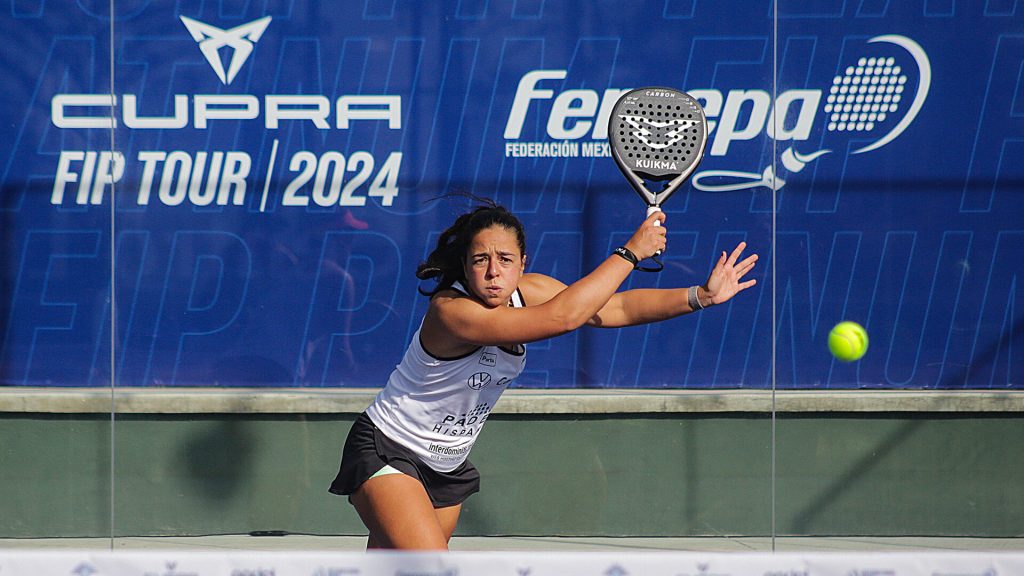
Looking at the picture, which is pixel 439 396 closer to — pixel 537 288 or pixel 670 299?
pixel 537 288

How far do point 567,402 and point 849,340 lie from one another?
127 cm

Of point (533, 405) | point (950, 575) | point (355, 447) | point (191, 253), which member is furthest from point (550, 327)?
point (191, 253)

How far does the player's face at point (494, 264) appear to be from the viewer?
11.4 ft

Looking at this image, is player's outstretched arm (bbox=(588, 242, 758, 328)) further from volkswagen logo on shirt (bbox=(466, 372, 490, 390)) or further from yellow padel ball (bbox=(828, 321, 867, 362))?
yellow padel ball (bbox=(828, 321, 867, 362))

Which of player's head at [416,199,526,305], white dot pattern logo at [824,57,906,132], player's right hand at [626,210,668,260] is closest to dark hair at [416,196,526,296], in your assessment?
player's head at [416,199,526,305]

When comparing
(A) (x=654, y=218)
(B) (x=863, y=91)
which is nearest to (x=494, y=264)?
(A) (x=654, y=218)

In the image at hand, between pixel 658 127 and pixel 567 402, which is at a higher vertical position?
pixel 658 127

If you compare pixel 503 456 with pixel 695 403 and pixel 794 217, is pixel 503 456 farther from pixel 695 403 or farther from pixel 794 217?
pixel 794 217

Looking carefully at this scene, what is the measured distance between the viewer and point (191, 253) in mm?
5516

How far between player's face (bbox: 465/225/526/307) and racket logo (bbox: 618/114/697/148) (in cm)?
56

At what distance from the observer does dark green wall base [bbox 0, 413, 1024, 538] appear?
5508 millimetres

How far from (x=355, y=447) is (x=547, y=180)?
2221 millimetres

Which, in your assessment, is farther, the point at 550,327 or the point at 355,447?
the point at 355,447

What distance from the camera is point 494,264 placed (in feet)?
11.4
